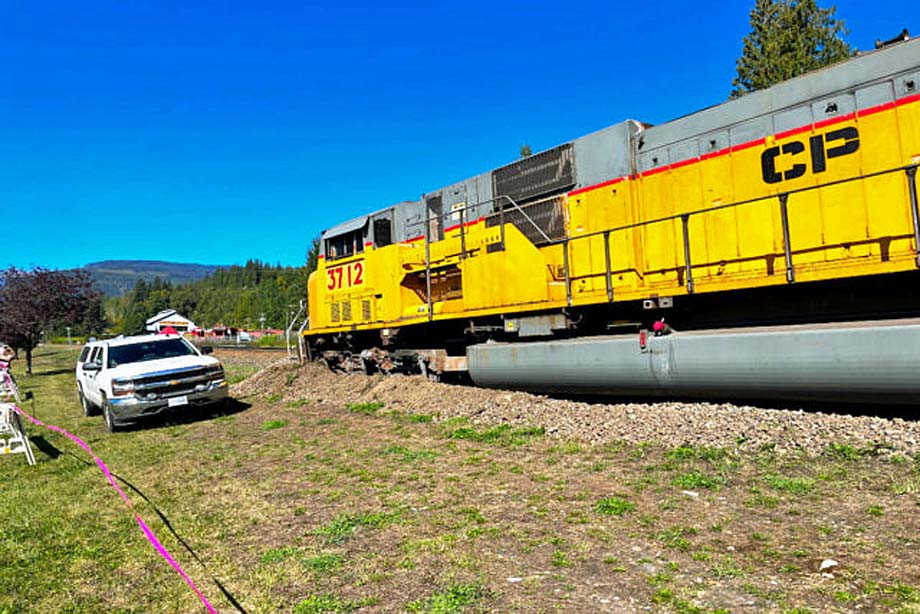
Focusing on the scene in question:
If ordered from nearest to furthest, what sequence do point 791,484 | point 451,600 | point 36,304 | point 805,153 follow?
1. point 451,600
2. point 791,484
3. point 805,153
4. point 36,304

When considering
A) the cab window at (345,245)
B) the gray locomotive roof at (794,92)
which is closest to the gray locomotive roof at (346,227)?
the cab window at (345,245)

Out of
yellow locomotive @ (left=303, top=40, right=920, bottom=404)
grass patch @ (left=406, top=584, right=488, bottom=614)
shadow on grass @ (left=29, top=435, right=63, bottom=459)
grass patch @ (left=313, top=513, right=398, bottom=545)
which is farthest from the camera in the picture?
shadow on grass @ (left=29, top=435, right=63, bottom=459)

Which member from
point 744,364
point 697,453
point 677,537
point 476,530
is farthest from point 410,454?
point 744,364

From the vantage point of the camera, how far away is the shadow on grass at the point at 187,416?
1058cm

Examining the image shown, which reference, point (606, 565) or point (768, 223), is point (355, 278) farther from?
point (606, 565)

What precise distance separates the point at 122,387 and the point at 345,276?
5.23m

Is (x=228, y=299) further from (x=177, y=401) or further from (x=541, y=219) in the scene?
(x=541, y=219)

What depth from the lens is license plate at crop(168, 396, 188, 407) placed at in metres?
10.1

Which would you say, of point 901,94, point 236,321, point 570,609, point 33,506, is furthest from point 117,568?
point 236,321

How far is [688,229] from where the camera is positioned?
26.2 feet

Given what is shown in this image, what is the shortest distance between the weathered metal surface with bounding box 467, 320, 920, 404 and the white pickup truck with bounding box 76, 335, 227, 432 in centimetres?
537

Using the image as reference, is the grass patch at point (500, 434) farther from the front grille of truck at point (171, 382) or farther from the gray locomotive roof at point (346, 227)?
the gray locomotive roof at point (346, 227)

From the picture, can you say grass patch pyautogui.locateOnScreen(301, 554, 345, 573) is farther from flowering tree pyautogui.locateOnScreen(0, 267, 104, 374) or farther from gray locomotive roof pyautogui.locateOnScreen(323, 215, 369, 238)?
flowering tree pyautogui.locateOnScreen(0, 267, 104, 374)

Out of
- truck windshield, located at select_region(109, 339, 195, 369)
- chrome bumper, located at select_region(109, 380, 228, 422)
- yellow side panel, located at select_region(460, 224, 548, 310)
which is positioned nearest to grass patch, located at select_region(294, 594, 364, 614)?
yellow side panel, located at select_region(460, 224, 548, 310)
